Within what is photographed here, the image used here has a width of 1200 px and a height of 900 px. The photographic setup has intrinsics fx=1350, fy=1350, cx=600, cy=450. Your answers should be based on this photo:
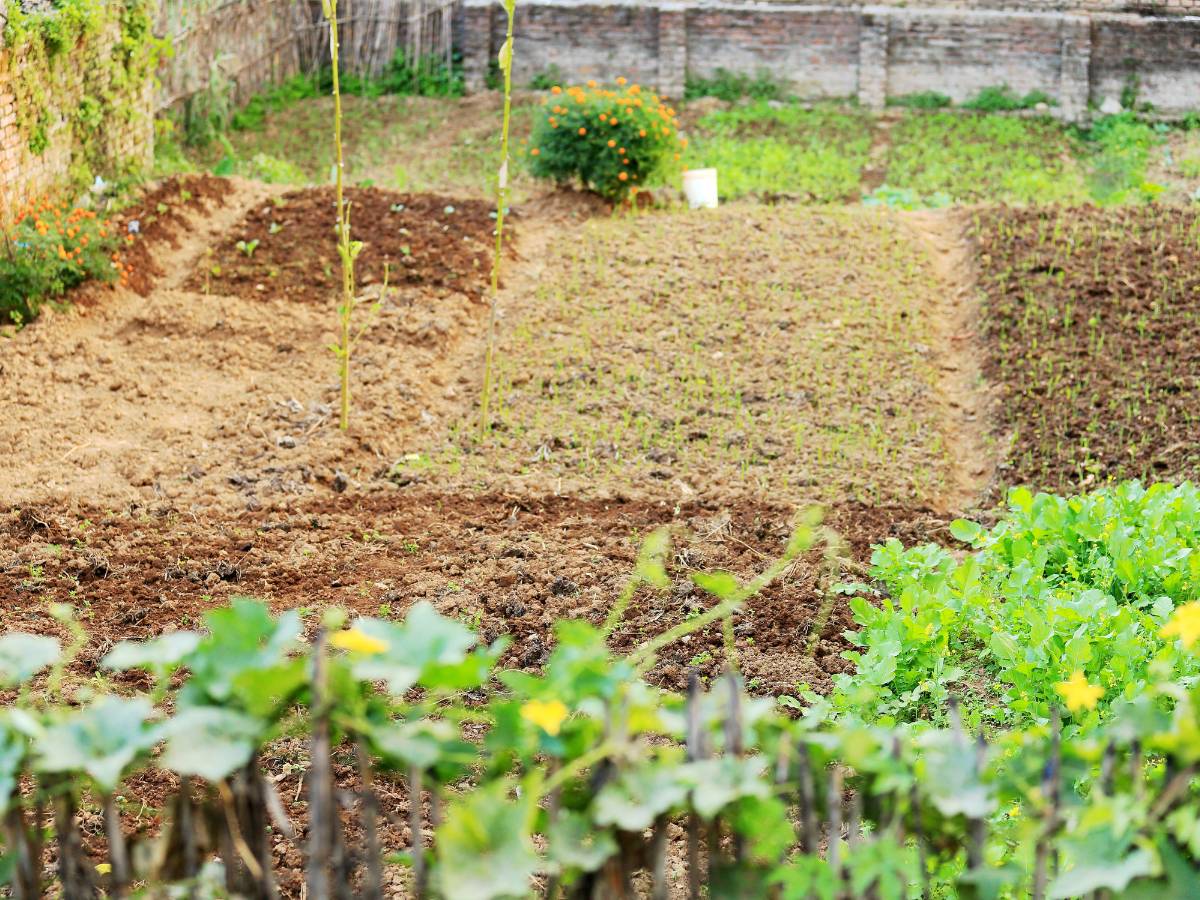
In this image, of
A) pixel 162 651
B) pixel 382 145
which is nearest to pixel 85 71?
pixel 382 145

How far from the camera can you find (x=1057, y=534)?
4.42 meters

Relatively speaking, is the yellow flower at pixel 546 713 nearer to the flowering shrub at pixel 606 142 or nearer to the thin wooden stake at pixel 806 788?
the thin wooden stake at pixel 806 788

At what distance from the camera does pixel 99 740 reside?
150 centimetres

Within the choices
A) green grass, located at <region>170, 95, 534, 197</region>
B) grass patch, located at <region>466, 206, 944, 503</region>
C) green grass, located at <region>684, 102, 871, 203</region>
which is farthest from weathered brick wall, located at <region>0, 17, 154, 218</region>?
green grass, located at <region>684, 102, 871, 203</region>

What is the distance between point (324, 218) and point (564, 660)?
26.1 ft

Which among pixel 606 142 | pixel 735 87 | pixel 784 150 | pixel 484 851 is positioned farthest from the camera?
pixel 735 87

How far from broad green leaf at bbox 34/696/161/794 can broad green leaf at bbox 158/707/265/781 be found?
Result: 0.03 meters

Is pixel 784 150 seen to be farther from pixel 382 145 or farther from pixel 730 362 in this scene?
pixel 730 362

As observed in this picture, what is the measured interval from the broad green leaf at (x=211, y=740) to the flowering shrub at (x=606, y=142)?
8.31 m

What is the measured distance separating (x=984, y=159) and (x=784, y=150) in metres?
1.74

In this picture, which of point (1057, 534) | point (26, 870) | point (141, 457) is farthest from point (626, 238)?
point (26, 870)

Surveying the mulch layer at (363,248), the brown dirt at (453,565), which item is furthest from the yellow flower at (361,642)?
the mulch layer at (363,248)

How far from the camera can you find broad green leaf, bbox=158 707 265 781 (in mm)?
1438

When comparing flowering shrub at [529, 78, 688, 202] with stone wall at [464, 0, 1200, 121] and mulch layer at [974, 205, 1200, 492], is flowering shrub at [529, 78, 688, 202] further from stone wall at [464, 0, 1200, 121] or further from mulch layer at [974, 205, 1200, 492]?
stone wall at [464, 0, 1200, 121]
